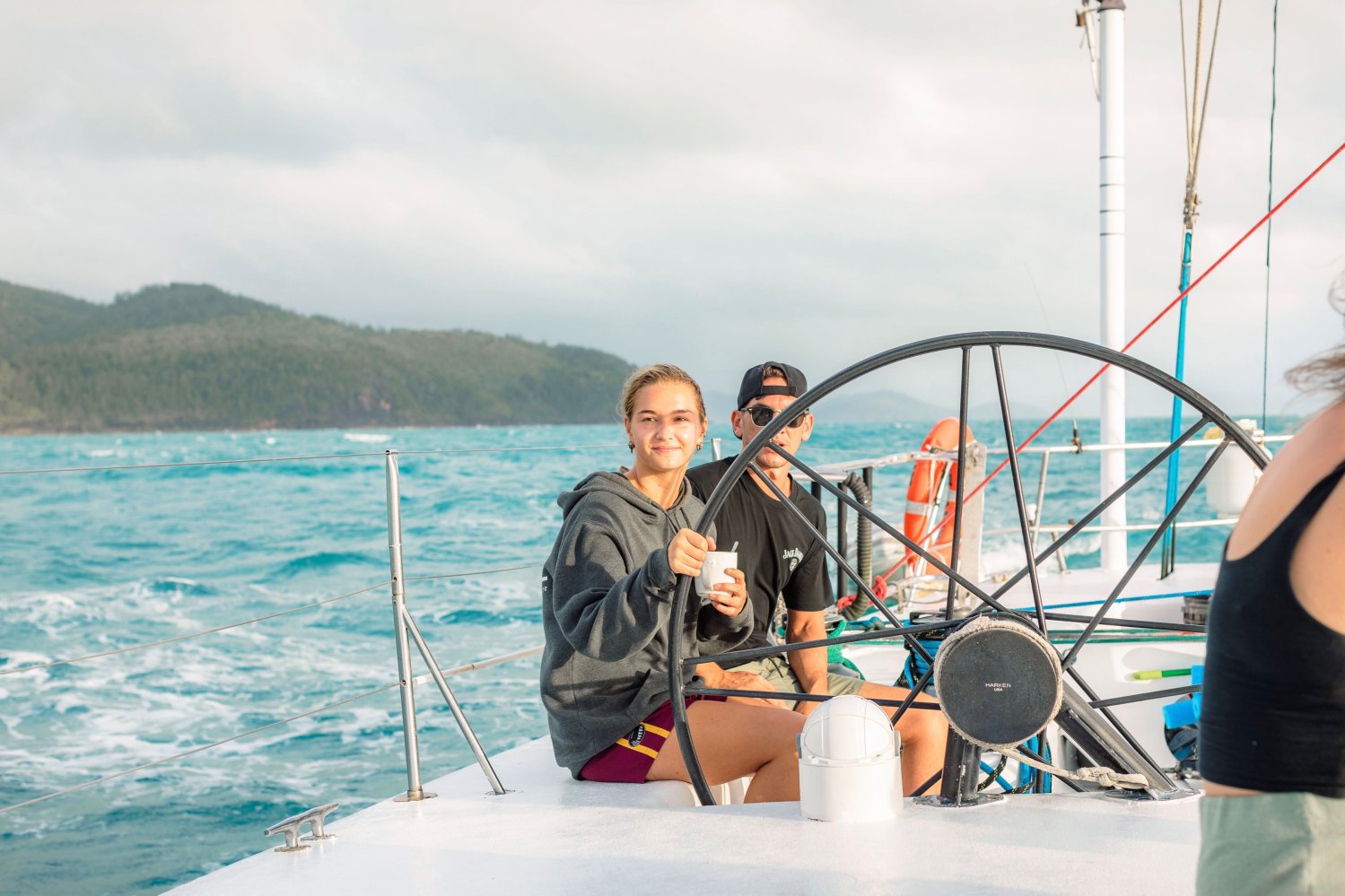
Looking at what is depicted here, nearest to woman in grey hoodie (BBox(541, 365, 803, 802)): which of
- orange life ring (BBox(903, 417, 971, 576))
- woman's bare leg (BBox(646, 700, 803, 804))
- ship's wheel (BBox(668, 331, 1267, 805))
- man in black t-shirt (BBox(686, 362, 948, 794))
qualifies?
woman's bare leg (BBox(646, 700, 803, 804))

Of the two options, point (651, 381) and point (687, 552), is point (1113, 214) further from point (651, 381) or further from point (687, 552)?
point (687, 552)

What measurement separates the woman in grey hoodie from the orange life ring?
6.12 ft

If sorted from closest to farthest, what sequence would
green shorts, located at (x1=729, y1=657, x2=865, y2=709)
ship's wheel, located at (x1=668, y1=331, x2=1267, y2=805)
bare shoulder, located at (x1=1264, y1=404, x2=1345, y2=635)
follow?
bare shoulder, located at (x1=1264, y1=404, x2=1345, y2=635), ship's wheel, located at (x1=668, y1=331, x2=1267, y2=805), green shorts, located at (x1=729, y1=657, x2=865, y2=709)

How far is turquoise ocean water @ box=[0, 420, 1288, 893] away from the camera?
18.6ft

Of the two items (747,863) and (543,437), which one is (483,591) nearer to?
(747,863)

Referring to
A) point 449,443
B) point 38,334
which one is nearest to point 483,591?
point 449,443

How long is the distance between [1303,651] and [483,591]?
10004 mm

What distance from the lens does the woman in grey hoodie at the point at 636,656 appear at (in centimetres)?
206

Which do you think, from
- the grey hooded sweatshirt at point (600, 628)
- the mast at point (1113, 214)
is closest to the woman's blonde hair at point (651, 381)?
the grey hooded sweatshirt at point (600, 628)

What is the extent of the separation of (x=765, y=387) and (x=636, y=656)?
86 cm

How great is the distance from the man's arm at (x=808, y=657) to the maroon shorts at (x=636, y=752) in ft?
1.41

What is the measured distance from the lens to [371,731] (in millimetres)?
7082

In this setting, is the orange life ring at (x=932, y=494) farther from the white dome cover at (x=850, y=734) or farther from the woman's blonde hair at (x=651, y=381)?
the white dome cover at (x=850, y=734)

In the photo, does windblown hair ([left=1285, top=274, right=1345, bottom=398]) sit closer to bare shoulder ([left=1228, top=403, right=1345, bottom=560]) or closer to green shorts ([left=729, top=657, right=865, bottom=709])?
bare shoulder ([left=1228, top=403, right=1345, bottom=560])
